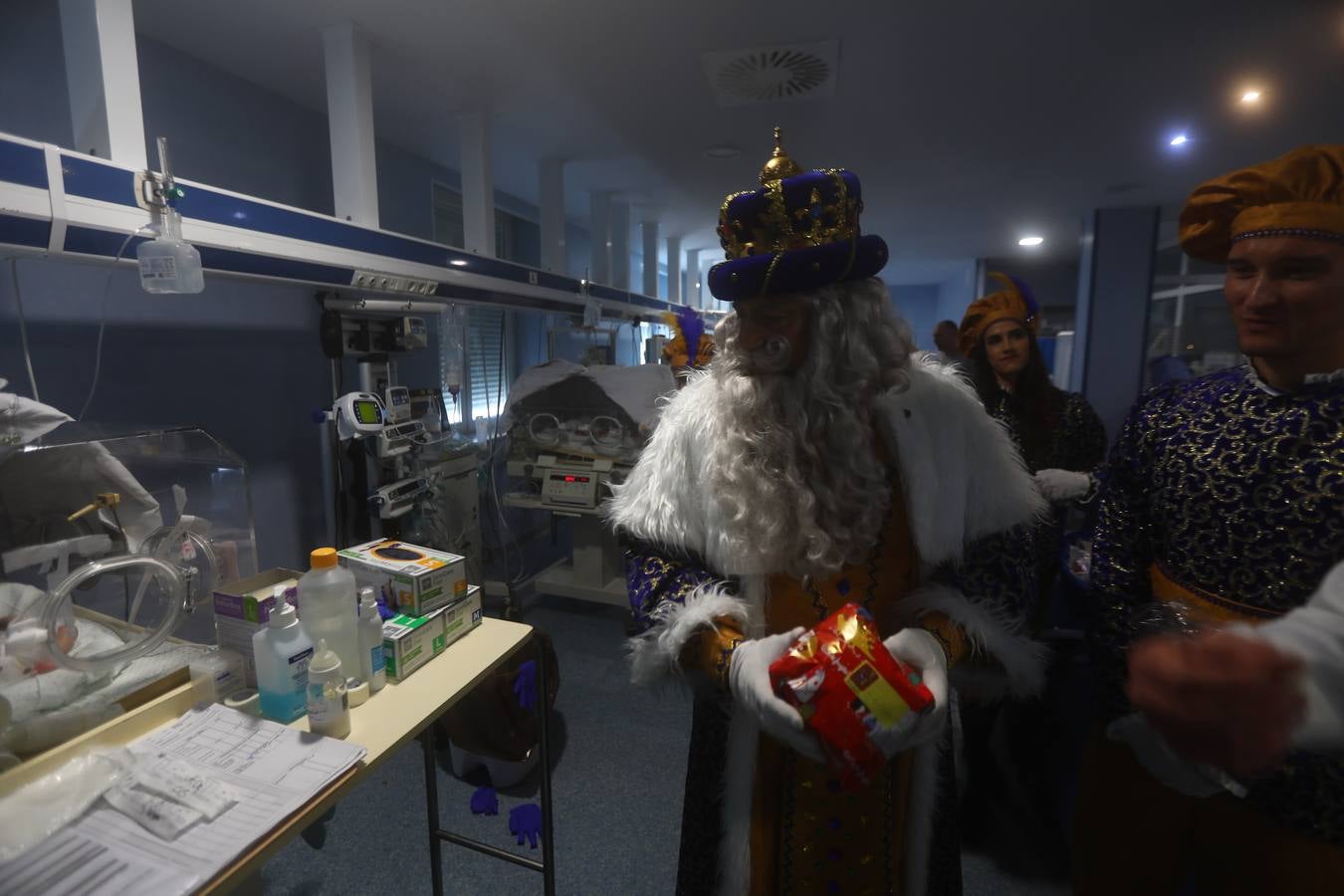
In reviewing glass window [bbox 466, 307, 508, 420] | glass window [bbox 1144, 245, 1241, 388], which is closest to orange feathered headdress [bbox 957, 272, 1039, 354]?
glass window [bbox 466, 307, 508, 420]

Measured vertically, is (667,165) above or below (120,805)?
above

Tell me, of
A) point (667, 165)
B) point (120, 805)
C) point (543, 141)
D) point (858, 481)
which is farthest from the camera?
point (667, 165)

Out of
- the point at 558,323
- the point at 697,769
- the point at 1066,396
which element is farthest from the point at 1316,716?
the point at 558,323

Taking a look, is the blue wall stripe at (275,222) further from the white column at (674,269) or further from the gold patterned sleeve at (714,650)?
the white column at (674,269)

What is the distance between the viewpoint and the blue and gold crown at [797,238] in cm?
95

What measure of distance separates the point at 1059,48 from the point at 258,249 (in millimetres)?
3159

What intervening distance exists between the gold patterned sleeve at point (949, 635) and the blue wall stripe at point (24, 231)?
213cm

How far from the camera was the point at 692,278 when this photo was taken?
784cm

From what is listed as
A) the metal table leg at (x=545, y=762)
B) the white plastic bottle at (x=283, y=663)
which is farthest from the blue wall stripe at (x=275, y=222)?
the metal table leg at (x=545, y=762)

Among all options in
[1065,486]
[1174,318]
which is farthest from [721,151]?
[1174,318]

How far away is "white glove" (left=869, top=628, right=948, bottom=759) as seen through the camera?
0.80 meters

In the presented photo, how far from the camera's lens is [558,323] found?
5070mm

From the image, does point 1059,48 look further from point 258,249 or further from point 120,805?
point 120,805

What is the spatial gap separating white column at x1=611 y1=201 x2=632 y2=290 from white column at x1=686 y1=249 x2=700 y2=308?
2.41 meters
